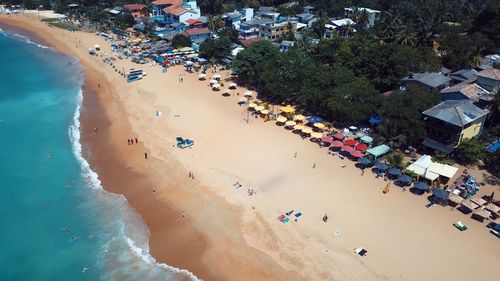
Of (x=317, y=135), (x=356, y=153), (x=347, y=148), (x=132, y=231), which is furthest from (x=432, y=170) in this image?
(x=132, y=231)

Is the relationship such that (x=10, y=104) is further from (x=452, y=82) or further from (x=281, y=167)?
(x=452, y=82)

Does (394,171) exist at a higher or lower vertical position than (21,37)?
higher

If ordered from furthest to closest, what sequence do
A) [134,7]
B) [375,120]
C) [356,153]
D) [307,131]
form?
[134,7]
[375,120]
[307,131]
[356,153]

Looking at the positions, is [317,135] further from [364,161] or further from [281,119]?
[364,161]

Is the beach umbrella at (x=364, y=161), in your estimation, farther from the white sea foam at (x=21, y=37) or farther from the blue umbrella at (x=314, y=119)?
the white sea foam at (x=21, y=37)

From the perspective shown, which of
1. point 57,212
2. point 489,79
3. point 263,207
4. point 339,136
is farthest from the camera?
point 489,79

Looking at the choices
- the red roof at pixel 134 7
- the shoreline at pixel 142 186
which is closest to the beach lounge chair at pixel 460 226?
the shoreline at pixel 142 186

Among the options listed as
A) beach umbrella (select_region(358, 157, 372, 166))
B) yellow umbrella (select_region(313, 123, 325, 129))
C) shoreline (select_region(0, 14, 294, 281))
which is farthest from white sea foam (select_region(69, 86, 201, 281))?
yellow umbrella (select_region(313, 123, 325, 129))

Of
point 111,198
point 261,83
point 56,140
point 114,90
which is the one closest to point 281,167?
point 111,198
